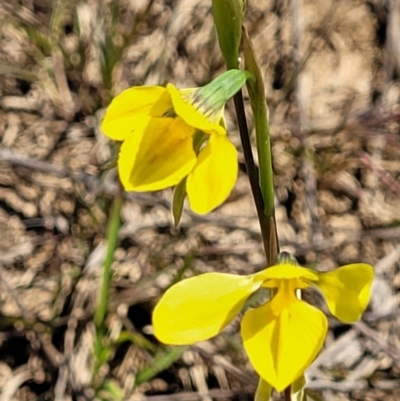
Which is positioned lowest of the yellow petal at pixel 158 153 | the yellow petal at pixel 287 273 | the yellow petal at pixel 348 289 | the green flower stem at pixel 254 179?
the yellow petal at pixel 348 289

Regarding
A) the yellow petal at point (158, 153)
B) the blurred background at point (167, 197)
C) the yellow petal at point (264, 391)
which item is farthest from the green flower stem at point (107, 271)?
the yellow petal at point (158, 153)

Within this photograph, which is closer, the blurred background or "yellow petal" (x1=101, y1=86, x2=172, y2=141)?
"yellow petal" (x1=101, y1=86, x2=172, y2=141)

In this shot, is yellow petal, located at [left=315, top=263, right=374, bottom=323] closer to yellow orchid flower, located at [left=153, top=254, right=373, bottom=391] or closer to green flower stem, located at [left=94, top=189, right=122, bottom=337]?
yellow orchid flower, located at [left=153, top=254, right=373, bottom=391]

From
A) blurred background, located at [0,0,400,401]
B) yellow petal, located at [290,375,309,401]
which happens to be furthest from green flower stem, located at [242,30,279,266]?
blurred background, located at [0,0,400,401]

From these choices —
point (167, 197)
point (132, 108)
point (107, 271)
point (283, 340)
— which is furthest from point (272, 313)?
point (167, 197)

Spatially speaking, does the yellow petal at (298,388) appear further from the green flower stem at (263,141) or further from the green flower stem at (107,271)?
the green flower stem at (107,271)

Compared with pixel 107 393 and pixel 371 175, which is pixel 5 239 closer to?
pixel 107 393
